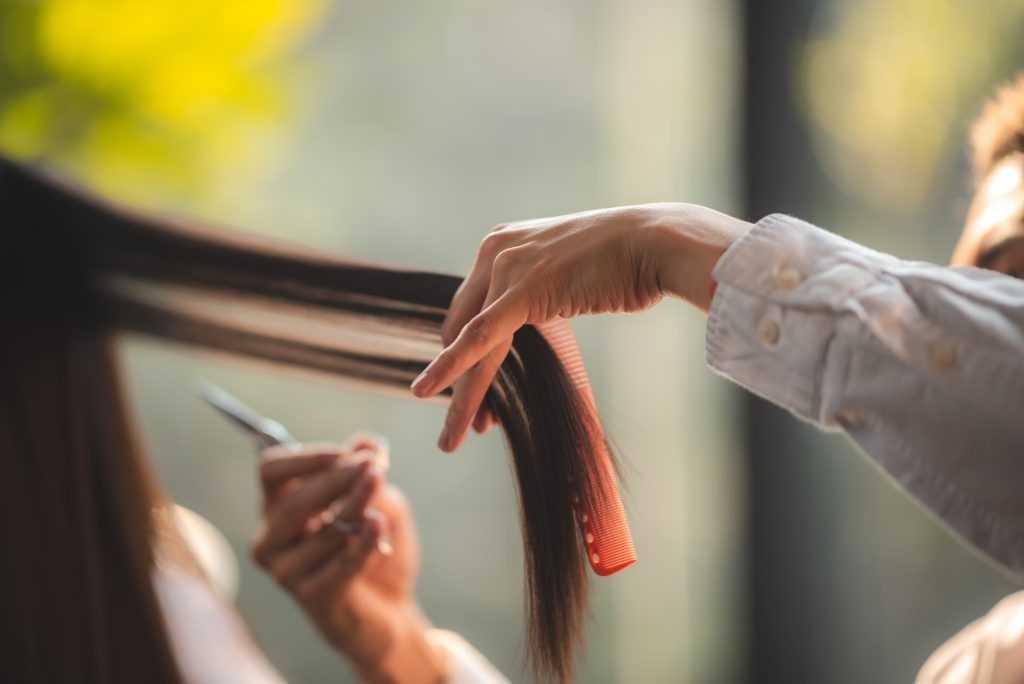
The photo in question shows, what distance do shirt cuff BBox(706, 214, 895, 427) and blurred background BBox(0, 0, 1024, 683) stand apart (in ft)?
3.27

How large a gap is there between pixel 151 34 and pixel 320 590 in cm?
→ 83

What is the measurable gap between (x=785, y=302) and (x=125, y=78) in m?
1.05

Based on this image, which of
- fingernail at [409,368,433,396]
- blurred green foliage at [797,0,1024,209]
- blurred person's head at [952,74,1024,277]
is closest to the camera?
fingernail at [409,368,433,396]

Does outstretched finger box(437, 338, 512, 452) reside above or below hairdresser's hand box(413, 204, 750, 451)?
below

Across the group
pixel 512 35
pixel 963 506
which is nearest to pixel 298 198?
pixel 512 35

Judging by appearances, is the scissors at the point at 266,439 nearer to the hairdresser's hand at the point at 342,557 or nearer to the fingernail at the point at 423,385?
the hairdresser's hand at the point at 342,557

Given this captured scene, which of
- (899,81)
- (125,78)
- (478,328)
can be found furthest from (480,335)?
(899,81)

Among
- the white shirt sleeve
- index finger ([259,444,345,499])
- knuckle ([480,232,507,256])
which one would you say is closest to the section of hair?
the white shirt sleeve

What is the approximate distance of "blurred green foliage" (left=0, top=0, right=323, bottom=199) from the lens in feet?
3.84

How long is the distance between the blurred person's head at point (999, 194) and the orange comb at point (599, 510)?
506 millimetres

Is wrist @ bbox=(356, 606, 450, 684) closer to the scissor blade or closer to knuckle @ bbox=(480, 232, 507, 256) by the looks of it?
the scissor blade

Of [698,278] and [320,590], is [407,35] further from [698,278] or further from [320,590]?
[698,278]

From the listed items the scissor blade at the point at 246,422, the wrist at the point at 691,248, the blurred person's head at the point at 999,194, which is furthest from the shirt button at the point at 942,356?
the scissor blade at the point at 246,422

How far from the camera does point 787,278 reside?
0.50m
